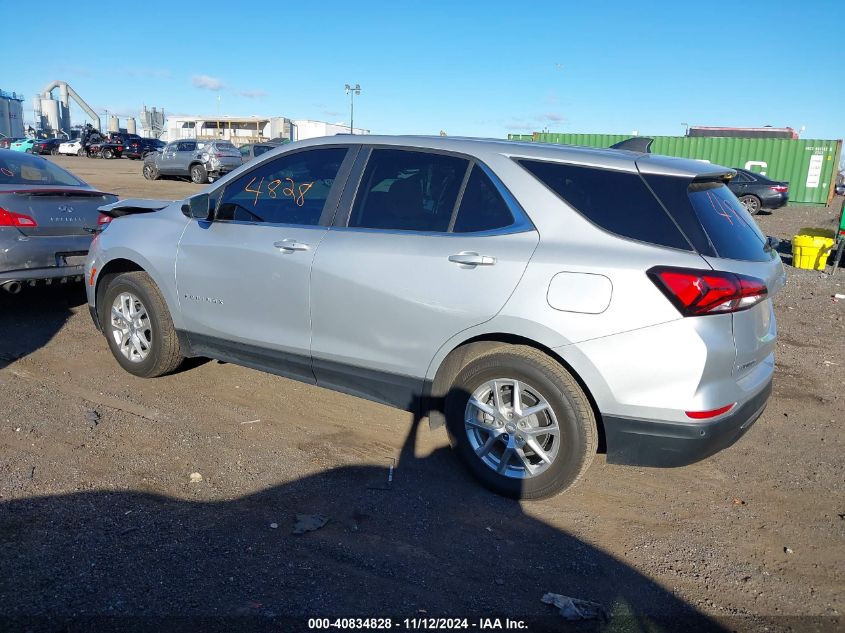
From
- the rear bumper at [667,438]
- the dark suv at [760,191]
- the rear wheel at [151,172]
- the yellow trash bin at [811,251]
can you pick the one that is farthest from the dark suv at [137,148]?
the rear bumper at [667,438]

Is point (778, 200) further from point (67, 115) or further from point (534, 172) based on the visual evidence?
point (67, 115)

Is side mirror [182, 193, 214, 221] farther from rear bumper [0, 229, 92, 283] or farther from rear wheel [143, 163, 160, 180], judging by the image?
rear wheel [143, 163, 160, 180]

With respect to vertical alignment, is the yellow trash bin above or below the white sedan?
below

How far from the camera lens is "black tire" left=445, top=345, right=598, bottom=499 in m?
3.25

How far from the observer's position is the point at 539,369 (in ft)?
10.8

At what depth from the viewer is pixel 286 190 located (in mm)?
4328

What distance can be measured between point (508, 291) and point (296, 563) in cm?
158

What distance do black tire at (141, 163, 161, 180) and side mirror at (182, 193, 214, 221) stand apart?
1034 inches

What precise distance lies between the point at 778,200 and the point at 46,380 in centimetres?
2287

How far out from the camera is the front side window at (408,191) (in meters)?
3.69

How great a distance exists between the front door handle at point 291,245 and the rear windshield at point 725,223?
2110 mm

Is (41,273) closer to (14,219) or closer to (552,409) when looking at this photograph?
(14,219)

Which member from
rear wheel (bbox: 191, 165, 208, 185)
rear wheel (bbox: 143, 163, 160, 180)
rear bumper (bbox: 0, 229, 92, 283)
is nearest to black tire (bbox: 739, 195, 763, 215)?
rear wheel (bbox: 191, 165, 208, 185)

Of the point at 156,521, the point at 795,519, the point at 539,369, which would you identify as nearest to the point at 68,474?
the point at 156,521
